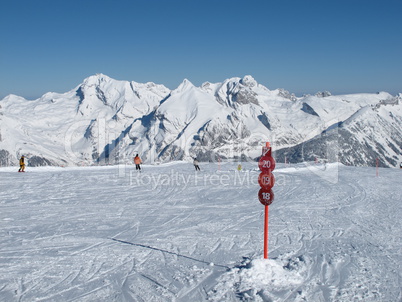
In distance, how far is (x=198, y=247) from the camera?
8875 mm

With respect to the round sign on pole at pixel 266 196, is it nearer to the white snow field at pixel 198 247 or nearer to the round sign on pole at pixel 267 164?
the round sign on pole at pixel 267 164

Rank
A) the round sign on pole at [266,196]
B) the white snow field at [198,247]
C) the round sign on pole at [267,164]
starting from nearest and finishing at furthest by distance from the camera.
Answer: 1. the white snow field at [198,247]
2. the round sign on pole at [267,164]
3. the round sign on pole at [266,196]

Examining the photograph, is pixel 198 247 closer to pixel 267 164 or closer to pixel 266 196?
pixel 266 196

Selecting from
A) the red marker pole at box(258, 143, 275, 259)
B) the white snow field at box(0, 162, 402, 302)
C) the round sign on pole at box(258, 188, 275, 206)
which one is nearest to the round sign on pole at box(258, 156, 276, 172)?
the red marker pole at box(258, 143, 275, 259)

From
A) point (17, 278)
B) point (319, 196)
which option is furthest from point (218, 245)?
point (319, 196)

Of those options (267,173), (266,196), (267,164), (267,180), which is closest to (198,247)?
(266,196)

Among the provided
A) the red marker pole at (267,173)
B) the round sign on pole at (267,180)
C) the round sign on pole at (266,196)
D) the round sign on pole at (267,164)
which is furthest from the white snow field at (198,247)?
the round sign on pole at (267,164)

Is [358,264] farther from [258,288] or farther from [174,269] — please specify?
[174,269]

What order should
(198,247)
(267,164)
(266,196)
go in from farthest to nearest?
(198,247), (266,196), (267,164)

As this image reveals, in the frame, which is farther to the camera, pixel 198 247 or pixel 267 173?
pixel 198 247

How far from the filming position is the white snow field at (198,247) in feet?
21.2

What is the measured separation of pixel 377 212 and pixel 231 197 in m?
6.38

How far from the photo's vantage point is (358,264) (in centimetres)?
753

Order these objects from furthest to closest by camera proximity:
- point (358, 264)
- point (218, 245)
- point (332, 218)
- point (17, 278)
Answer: point (332, 218) → point (218, 245) → point (358, 264) → point (17, 278)
